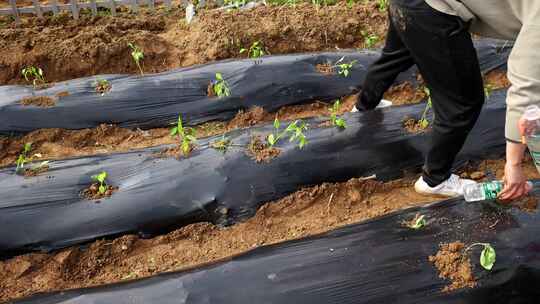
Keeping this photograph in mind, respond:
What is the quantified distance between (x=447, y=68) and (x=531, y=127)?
23.4 inches

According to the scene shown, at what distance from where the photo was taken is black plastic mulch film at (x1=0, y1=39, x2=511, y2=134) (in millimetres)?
3484

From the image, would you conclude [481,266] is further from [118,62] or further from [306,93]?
[118,62]

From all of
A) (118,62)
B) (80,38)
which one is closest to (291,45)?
(118,62)

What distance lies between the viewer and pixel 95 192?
2662 mm

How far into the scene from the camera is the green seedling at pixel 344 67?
3.71 metres

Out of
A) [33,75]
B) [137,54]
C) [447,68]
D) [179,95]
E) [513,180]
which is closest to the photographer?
[513,180]

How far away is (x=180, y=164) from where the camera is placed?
2.77 meters

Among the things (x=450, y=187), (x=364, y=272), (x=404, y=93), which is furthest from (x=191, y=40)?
(x=364, y=272)

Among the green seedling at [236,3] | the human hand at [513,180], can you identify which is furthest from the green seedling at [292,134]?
the green seedling at [236,3]

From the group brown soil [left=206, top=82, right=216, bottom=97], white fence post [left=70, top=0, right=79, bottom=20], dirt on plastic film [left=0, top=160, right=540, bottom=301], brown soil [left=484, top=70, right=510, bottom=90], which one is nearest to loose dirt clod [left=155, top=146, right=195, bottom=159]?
dirt on plastic film [left=0, top=160, right=540, bottom=301]

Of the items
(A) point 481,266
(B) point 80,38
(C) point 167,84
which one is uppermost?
(B) point 80,38

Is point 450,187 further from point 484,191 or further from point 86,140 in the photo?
point 86,140

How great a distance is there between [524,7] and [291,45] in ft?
9.28

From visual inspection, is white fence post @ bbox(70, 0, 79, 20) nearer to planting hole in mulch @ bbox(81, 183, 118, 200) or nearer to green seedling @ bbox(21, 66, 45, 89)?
green seedling @ bbox(21, 66, 45, 89)
